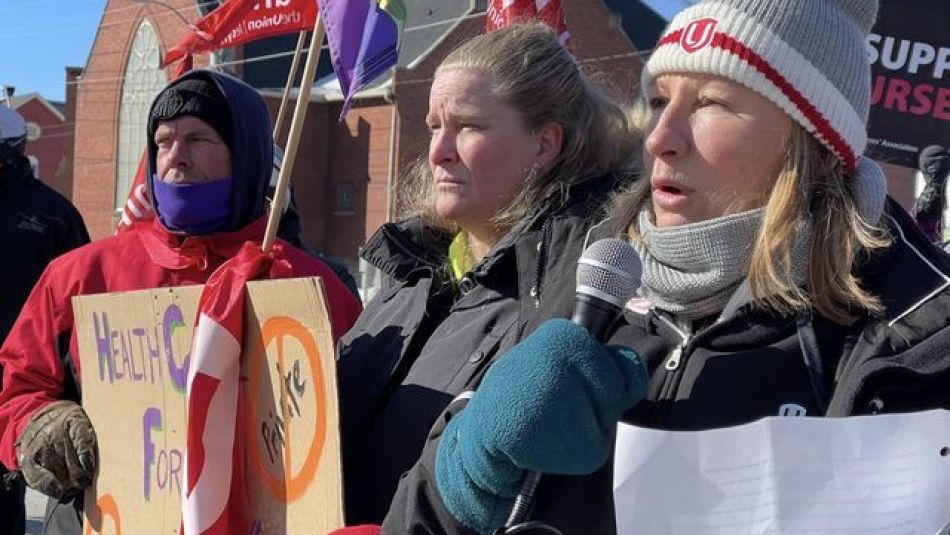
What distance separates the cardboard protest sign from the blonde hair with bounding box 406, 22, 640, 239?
50 centimetres

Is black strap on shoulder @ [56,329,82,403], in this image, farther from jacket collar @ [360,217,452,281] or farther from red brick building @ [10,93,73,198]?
red brick building @ [10,93,73,198]

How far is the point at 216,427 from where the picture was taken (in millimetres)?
2246

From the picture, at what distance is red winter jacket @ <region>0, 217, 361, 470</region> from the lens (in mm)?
2816

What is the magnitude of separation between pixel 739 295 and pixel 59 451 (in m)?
1.81

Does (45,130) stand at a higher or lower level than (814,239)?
higher

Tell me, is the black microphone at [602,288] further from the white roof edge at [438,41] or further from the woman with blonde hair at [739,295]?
the white roof edge at [438,41]

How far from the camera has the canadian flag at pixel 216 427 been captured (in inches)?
87.4

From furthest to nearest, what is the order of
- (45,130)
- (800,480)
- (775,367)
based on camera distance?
1. (45,130)
2. (775,367)
3. (800,480)

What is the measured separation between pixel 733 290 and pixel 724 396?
0.56 ft

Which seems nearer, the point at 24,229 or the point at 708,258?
the point at 708,258

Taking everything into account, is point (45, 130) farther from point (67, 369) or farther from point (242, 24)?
point (67, 369)

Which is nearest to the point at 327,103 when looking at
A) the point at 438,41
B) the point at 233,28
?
the point at 438,41

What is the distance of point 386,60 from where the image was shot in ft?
8.76

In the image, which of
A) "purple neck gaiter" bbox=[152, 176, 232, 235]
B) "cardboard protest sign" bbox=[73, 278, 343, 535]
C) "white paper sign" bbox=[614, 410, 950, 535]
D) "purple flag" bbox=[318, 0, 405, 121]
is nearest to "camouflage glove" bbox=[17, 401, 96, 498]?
"cardboard protest sign" bbox=[73, 278, 343, 535]
